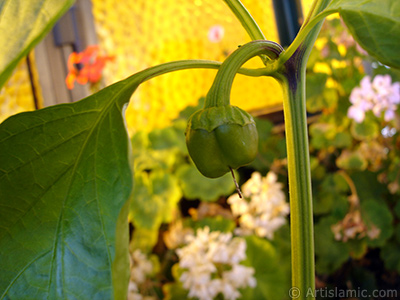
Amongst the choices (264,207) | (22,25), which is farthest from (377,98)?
(22,25)

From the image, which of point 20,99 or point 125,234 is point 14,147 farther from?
point 20,99

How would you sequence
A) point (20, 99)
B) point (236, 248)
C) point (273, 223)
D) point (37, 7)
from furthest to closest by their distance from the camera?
1. point (20, 99)
2. point (273, 223)
3. point (236, 248)
4. point (37, 7)

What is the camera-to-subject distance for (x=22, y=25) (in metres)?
0.13

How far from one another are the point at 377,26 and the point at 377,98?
95cm

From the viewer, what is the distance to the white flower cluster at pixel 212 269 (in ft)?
2.72

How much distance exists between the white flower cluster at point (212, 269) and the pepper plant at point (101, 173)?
2.15 feet

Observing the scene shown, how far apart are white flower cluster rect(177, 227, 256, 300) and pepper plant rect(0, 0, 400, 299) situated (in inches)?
25.8

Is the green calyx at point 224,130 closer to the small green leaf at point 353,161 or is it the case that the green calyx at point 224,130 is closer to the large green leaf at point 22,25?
the large green leaf at point 22,25

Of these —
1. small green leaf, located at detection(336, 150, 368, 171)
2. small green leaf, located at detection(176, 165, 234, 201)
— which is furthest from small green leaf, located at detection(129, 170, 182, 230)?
small green leaf, located at detection(336, 150, 368, 171)

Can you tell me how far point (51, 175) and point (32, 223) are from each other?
0.02 meters

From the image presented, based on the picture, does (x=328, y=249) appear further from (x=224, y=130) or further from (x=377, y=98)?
(x=224, y=130)

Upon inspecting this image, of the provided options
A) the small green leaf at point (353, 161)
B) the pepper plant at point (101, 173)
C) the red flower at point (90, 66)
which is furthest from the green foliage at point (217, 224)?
the pepper plant at point (101, 173)

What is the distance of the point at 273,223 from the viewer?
3.15 ft

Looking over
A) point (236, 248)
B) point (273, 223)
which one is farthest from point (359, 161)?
point (236, 248)
